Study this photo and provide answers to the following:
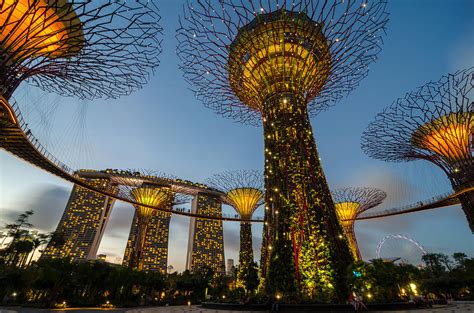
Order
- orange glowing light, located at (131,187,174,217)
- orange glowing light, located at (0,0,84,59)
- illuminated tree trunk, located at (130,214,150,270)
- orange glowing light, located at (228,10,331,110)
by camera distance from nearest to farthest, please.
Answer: orange glowing light, located at (0,0,84,59) → orange glowing light, located at (228,10,331,110) → illuminated tree trunk, located at (130,214,150,270) → orange glowing light, located at (131,187,174,217)

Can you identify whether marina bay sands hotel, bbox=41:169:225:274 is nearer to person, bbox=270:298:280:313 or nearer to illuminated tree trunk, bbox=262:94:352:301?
illuminated tree trunk, bbox=262:94:352:301

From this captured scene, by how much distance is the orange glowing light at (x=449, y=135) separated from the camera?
1662 centimetres

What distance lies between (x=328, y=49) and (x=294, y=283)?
913 centimetres

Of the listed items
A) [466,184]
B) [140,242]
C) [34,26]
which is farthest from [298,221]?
[140,242]

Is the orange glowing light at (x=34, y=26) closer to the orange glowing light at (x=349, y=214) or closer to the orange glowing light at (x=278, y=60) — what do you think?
the orange glowing light at (x=278, y=60)

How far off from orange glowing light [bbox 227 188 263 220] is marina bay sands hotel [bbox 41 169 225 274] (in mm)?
36000

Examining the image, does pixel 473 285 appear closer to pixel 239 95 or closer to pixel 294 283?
pixel 294 283

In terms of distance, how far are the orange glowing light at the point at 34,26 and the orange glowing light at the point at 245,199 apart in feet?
62.5

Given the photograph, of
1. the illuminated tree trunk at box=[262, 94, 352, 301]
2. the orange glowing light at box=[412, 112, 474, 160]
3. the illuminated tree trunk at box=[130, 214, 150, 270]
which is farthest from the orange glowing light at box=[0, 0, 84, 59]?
the illuminated tree trunk at box=[130, 214, 150, 270]

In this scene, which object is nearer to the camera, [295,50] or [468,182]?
[295,50]

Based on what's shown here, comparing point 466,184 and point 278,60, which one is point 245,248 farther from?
point 466,184

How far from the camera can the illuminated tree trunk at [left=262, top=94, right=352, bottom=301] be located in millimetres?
9109

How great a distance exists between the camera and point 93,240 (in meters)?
62.3

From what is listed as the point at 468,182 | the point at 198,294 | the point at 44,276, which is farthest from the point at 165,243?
the point at 468,182
